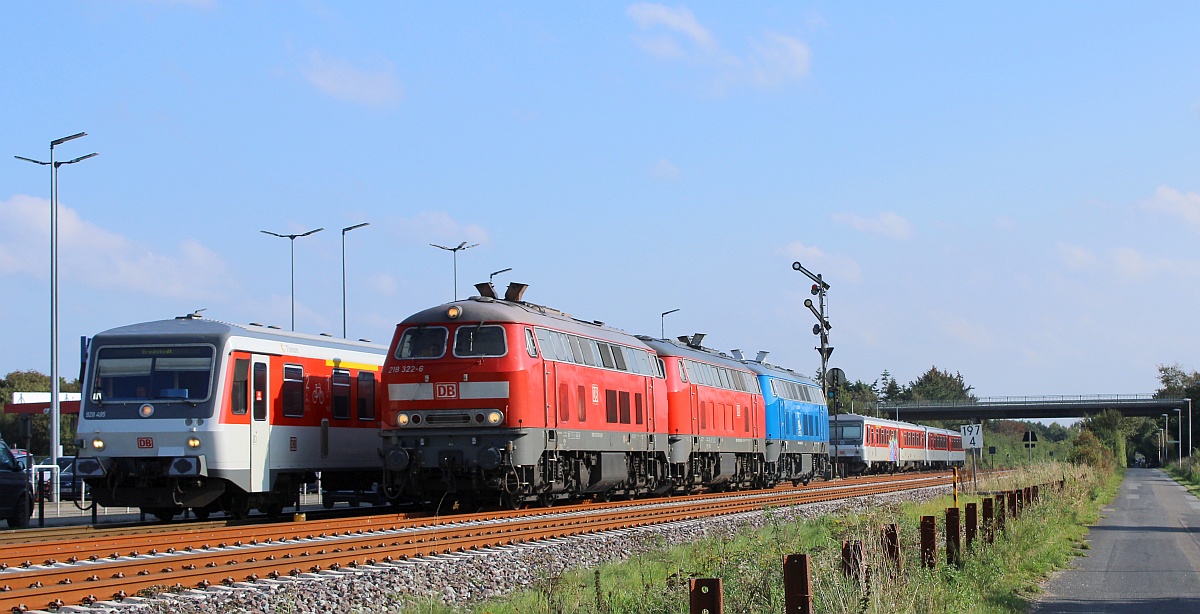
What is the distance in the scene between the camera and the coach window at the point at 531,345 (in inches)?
893

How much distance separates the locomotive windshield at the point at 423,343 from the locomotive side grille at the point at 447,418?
3.40 ft

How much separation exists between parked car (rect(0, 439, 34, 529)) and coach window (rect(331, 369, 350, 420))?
5422 millimetres

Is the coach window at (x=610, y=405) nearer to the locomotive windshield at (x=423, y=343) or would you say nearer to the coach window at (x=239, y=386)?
the locomotive windshield at (x=423, y=343)

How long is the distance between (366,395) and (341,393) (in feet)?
3.48

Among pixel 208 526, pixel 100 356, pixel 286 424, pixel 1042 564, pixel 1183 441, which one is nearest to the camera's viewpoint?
pixel 1042 564

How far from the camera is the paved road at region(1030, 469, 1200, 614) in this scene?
14008 millimetres

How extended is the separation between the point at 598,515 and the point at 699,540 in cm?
417

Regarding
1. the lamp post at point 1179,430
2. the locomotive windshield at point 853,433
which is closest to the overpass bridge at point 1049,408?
the lamp post at point 1179,430

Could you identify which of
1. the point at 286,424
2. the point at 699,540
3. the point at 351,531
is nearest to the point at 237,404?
the point at 286,424

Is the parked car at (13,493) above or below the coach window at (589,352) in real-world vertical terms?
below

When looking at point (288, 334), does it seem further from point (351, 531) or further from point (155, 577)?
point (155, 577)

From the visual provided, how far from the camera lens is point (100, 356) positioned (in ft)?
68.5

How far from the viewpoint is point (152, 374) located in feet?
68.2

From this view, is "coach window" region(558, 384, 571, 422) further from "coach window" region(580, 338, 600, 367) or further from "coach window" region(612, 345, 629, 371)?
"coach window" region(612, 345, 629, 371)
